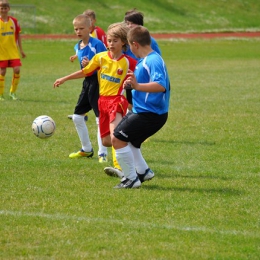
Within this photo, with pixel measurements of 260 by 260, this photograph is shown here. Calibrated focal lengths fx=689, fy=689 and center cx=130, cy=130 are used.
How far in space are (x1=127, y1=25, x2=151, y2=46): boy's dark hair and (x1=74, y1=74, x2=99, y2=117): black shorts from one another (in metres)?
1.96

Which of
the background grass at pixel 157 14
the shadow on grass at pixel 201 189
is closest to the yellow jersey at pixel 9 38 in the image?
the shadow on grass at pixel 201 189

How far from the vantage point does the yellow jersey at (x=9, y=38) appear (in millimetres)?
15289

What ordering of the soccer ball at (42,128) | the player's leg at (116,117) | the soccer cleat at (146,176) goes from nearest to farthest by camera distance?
the soccer cleat at (146,176) < the player's leg at (116,117) < the soccer ball at (42,128)

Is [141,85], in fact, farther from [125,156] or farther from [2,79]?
[2,79]

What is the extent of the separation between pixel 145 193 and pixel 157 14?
4493cm

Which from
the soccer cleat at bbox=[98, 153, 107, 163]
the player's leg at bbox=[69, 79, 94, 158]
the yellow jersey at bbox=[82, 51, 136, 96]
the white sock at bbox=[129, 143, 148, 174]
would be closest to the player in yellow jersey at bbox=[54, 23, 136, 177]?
the yellow jersey at bbox=[82, 51, 136, 96]

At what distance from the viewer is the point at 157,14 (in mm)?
50719

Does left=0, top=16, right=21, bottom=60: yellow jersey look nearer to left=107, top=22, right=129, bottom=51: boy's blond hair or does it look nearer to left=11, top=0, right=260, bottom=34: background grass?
left=107, top=22, right=129, bottom=51: boy's blond hair

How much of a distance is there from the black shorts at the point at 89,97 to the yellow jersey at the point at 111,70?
3.11 ft

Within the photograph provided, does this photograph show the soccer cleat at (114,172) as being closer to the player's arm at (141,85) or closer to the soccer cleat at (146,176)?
the soccer cleat at (146,176)

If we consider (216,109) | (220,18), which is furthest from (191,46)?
(216,109)

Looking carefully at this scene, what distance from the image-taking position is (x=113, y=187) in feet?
23.1

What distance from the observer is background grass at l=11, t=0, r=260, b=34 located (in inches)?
1761

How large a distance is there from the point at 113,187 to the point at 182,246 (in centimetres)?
204
